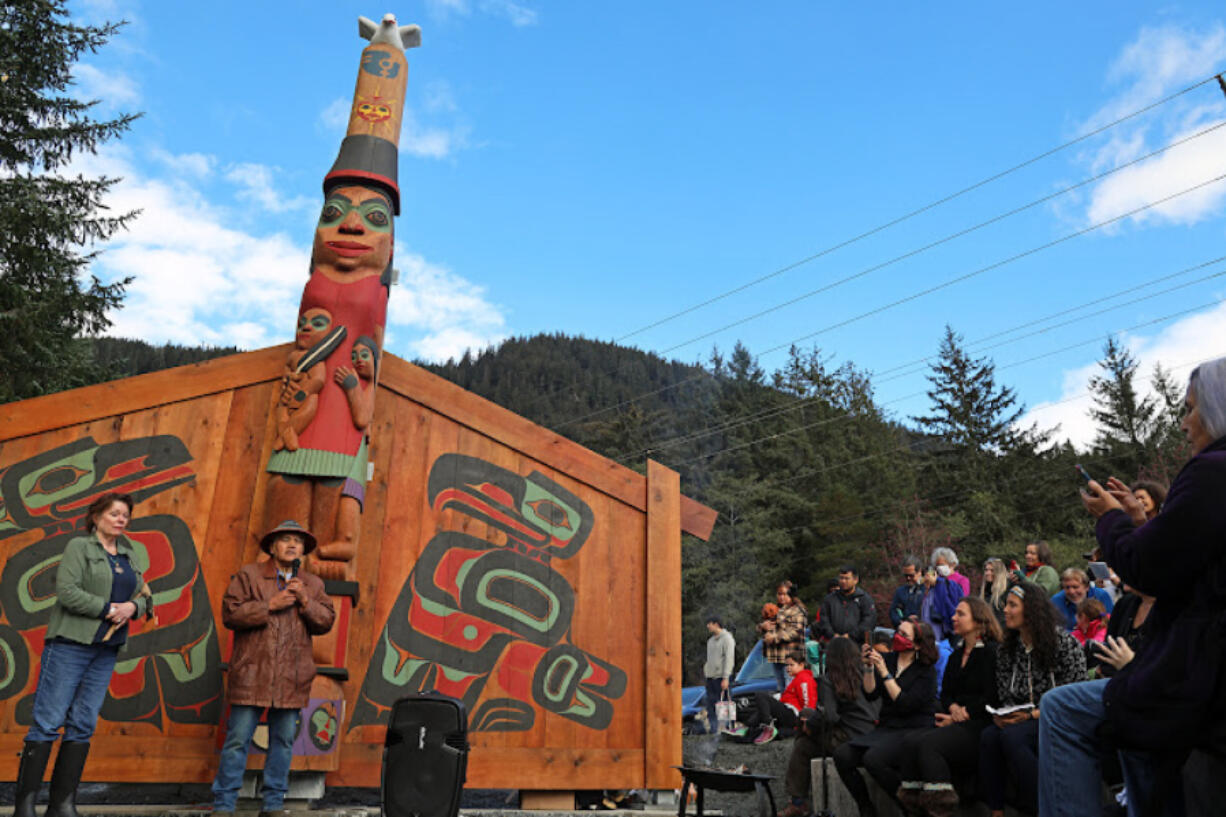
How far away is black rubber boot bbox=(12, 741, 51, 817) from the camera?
4.89 meters

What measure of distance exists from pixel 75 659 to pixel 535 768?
11.0 feet

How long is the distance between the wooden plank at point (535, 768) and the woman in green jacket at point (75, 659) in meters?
1.99

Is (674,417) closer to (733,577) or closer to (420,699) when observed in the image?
(733,577)

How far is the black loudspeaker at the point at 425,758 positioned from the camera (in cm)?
481

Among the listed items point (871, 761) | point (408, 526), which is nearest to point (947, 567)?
point (871, 761)

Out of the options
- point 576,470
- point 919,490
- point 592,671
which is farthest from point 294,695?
point 919,490

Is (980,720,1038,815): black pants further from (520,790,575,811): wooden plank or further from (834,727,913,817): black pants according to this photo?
(520,790,575,811): wooden plank

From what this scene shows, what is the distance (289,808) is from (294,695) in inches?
43.6

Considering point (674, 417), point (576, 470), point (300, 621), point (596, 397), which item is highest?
point (596, 397)

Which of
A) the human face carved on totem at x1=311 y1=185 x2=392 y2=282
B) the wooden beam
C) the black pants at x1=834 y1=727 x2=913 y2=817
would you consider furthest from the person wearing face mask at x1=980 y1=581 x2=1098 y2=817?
the human face carved on totem at x1=311 y1=185 x2=392 y2=282

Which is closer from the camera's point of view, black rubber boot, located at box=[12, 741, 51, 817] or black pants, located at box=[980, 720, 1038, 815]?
black pants, located at box=[980, 720, 1038, 815]

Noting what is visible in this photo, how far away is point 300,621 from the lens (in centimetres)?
560

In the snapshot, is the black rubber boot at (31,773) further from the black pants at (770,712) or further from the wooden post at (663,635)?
the black pants at (770,712)

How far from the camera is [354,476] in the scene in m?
6.78
